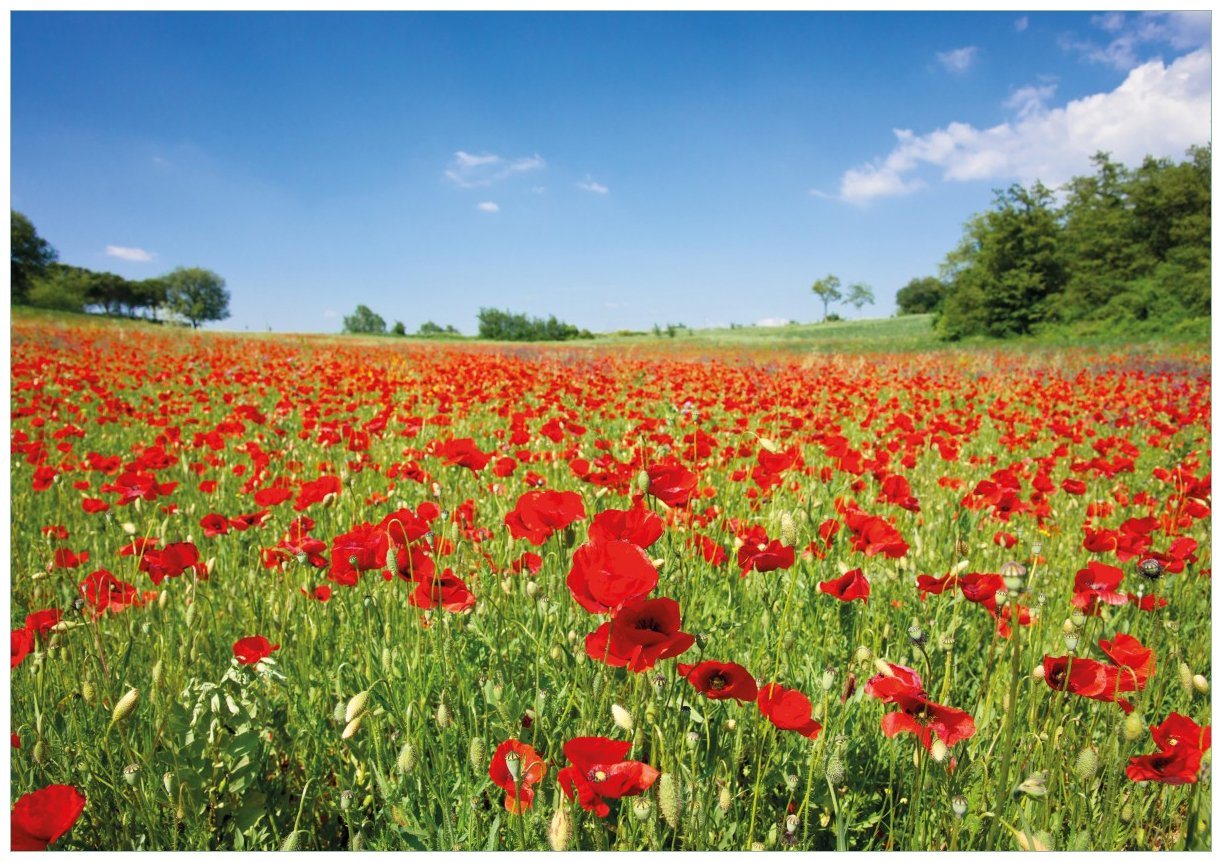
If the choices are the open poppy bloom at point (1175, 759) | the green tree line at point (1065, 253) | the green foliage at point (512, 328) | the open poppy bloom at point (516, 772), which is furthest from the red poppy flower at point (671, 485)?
the green foliage at point (512, 328)

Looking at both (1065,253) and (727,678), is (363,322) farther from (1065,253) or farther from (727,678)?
(727,678)

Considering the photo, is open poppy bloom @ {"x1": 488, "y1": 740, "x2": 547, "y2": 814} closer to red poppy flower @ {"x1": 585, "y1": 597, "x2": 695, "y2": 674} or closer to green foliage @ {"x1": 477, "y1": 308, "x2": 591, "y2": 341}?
red poppy flower @ {"x1": 585, "y1": 597, "x2": 695, "y2": 674}

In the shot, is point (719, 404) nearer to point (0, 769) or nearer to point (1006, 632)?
point (1006, 632)

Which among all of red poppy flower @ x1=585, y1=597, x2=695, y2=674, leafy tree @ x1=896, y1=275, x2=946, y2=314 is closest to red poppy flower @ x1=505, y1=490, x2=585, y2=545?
red poppy flower @ x1=585, y1=597, x2=695, y2=674

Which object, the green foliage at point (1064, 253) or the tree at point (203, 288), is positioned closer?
the green foliage at point (1064, 253)

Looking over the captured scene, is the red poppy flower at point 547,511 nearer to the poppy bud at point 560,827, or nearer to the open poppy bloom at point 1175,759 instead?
the poppy bud at point 560,827

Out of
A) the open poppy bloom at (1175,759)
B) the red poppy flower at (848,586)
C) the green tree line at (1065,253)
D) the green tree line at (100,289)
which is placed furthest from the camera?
the green tree line at (1065,253)

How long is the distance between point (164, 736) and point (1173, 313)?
88.2 feet

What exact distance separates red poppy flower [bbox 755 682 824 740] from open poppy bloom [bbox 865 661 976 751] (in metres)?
0.11

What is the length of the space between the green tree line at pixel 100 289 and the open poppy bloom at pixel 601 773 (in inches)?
124

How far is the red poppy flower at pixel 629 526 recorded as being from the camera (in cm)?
112

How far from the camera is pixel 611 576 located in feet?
3.12

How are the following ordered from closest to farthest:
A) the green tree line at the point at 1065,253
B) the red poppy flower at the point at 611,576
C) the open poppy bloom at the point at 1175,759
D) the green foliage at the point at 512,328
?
the red poppy flower at the point at 611,576 → the open poppy bloom at the point at 1175,759 → the green tree line at the point at 1065,253 → the green foliage at the point at 512,328

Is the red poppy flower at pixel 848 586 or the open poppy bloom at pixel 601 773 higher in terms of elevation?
the red poppy flower at pixel 848 586
